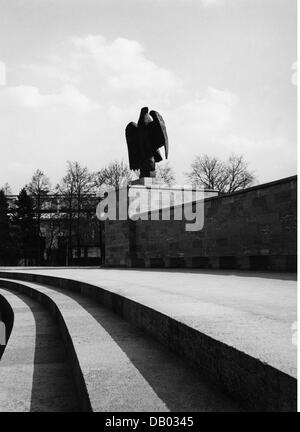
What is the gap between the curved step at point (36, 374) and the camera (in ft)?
8.27

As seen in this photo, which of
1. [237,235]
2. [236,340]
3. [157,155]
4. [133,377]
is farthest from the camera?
[157,155]

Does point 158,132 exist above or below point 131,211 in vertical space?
above

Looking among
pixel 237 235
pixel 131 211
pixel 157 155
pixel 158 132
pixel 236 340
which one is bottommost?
pixel 236 340

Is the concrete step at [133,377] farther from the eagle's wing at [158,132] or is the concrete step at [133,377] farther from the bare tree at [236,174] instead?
the bare tree at [236,174]

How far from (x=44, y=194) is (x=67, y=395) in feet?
126

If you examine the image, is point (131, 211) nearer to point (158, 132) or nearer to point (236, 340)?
point (158, 132)

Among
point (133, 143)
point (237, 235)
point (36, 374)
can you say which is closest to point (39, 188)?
point (133, 143)

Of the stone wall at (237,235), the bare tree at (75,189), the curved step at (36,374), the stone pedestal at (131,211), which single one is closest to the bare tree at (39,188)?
the bare tree at (75,189)

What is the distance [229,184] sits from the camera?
40.7 metres

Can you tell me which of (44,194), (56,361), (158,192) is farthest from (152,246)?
(44,194)

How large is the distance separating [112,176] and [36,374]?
115ft

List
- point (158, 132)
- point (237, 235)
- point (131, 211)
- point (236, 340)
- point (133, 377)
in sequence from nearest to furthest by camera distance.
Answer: point (236, 340), point (133, 377), point (237, 235), point (158, 132), point (131, 211)

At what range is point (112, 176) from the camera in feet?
124
